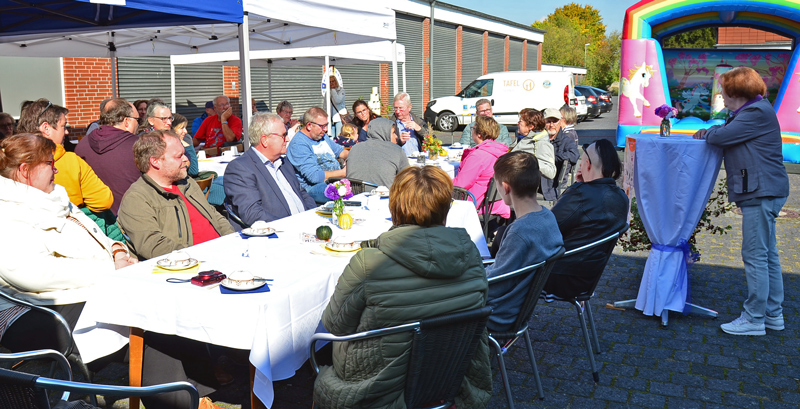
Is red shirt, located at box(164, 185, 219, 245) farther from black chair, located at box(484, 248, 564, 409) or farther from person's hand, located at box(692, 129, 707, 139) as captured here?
person's hand, located at box(692, 129, 707, 139)

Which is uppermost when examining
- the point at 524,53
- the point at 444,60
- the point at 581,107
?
the point at 524,53

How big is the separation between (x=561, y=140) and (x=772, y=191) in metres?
3.38

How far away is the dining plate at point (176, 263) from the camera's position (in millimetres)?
2980

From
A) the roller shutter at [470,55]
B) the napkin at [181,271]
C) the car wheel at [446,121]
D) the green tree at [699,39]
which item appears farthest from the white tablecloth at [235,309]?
the green tree at [699,39]

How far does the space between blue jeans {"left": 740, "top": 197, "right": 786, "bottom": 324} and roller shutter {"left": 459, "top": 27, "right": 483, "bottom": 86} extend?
28.0 m

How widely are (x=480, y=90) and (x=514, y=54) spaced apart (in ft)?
63.2

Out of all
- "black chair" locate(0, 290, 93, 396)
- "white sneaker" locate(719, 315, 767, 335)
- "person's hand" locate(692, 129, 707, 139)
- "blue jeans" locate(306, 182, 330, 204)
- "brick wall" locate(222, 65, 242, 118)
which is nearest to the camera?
"black chair" locate(0, 290, 93, 396)

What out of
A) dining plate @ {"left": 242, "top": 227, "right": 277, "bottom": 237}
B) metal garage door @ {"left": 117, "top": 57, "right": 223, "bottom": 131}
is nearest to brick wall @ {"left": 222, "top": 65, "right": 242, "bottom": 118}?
metal garage door @ {"left": 117, "top": 57, "right": 223, "bottom": 131}

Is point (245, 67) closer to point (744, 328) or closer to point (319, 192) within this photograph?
point (319, 192)

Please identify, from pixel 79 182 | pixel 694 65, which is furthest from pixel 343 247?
pixel 694 65

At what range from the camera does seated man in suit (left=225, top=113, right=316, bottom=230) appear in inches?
175

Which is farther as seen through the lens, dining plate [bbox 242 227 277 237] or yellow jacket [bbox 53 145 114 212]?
yellow jacket [bbox 53 145 114 212]

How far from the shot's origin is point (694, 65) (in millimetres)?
15438

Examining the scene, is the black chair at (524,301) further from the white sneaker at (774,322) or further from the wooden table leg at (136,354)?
the white sneaker at (774,322)
